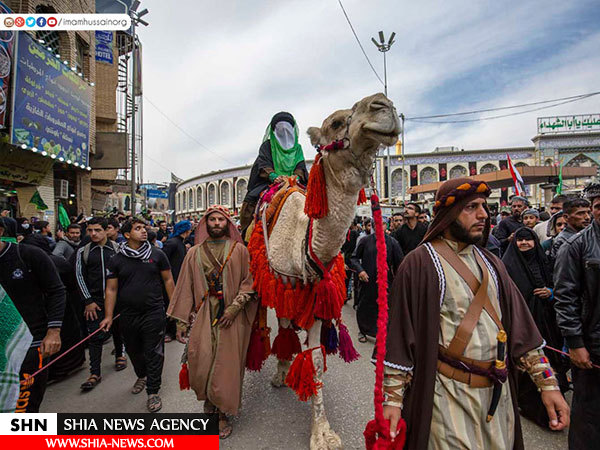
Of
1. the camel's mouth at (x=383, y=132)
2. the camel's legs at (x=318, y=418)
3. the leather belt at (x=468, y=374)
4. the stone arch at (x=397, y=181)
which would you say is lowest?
the camel's legs at (x=318, y=418)

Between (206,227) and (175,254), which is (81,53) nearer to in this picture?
(175,254)

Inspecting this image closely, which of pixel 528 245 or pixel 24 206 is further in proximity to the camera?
pixel 24 206

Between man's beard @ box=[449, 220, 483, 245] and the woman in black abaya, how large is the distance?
2247mm

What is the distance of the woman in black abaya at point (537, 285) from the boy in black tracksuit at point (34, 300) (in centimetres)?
427

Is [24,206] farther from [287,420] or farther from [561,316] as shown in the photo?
[561,316]

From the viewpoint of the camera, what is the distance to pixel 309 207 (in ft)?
7.91

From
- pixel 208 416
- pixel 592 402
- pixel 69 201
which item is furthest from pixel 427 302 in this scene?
pixel 69 201

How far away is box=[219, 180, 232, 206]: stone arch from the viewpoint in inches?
1905

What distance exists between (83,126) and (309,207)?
11.7 metres

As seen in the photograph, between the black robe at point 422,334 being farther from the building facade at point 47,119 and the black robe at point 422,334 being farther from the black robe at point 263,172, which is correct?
the building facade at point 47,119

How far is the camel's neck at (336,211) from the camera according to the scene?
2219 mm

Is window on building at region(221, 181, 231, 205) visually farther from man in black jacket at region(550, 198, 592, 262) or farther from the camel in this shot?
man in black jacket at region(550, 198, 592, 262)

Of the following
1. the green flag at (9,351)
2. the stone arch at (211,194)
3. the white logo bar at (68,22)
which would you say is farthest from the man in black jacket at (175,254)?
the stone arch at (211,194)

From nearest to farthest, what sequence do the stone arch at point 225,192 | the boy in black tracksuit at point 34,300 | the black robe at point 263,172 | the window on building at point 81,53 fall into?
the boy in black tracksuit at point 34,300, the black robe at point 263,172, the window on building at point 81,53, the stone arch at point 225,192
